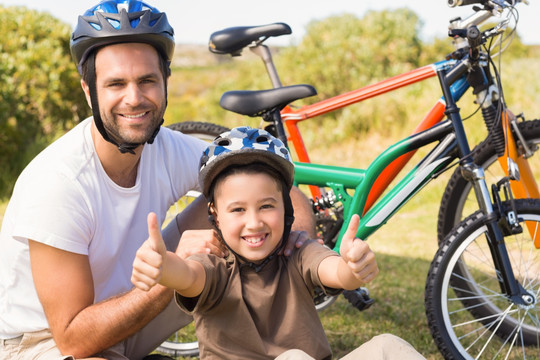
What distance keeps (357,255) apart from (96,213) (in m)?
1.12

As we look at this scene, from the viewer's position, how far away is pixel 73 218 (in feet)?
8.10

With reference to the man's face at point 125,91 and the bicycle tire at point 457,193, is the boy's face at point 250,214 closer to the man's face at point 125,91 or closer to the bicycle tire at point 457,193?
the man's face at point 125,91

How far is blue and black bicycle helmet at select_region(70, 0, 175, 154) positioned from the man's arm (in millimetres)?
480

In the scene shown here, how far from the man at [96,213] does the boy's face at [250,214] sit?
6.3 inches

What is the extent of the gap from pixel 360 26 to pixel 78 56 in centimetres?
931

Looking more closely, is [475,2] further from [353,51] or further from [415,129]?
[353,51]

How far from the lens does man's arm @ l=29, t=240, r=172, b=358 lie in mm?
2418

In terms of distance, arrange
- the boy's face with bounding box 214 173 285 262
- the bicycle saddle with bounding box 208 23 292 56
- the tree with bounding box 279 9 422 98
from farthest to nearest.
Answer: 1. the tree with bounding box 279 9 422 98
2. the bicycle saddle with bounding box 208 23 292 56
3. the boy's face with bounding box 214 173 285 262

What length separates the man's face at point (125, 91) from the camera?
8.42 ft

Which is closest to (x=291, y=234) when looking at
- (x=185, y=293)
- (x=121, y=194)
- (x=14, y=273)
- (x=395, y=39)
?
(x=185, y=293)

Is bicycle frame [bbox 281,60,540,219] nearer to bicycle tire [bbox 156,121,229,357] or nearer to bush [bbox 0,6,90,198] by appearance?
bicycle tire [bbox 156,121,229,357]

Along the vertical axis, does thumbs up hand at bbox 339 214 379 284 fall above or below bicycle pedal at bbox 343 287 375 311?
above

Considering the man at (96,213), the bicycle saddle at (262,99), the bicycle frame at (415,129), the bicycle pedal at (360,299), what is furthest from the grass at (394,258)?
the man at (96,213)

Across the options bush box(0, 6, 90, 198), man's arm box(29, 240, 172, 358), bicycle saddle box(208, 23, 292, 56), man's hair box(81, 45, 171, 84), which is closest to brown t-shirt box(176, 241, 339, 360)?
man's arm box(29, 240, 172, 358)
